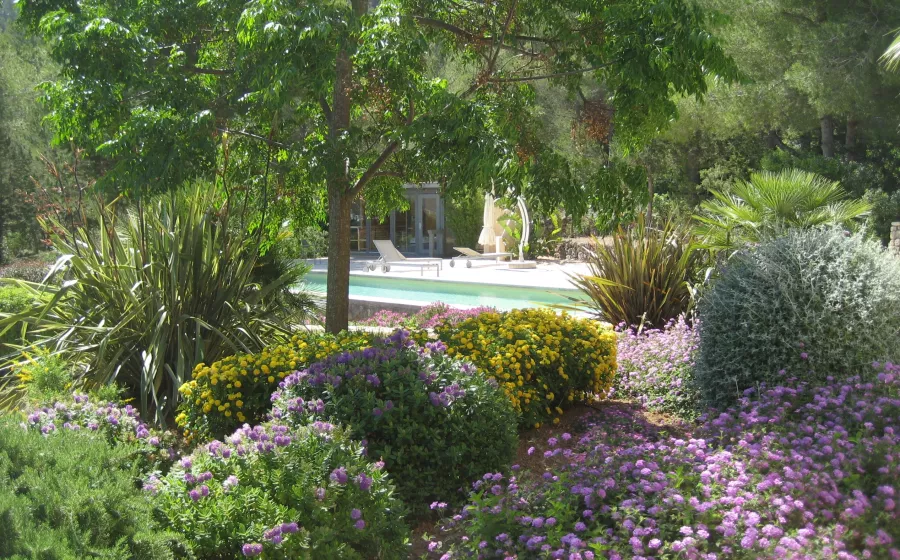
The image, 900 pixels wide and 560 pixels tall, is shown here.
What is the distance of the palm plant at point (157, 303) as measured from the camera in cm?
525

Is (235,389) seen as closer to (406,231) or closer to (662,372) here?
(662,372)

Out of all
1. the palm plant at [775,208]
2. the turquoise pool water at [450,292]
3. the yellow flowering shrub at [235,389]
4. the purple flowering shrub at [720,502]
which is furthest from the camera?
the turquoise pool water at [450,292]

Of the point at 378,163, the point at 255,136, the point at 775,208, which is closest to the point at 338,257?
the point at 378,163

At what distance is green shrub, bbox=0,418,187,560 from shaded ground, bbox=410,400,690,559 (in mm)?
2319

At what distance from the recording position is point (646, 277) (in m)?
7.42

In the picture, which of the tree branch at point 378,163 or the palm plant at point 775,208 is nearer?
the tree branch at point 378,163

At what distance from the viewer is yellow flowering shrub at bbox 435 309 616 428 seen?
191 inches

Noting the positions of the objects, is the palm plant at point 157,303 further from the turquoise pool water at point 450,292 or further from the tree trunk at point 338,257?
the turquoise pool water at point 450,292

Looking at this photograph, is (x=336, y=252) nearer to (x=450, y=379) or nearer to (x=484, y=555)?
(x=450, y=379)

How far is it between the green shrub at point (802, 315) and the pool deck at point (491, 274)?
9815 millimetres

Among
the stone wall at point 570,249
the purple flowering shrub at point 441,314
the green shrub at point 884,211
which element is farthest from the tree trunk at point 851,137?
the purple flowering shrub at point 441,314

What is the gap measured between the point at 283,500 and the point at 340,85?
377 cm

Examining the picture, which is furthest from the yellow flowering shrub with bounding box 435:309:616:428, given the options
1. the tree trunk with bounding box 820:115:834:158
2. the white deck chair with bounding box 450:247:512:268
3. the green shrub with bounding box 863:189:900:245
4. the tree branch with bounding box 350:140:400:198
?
the tree trunk with bounding box 820:115:834:158

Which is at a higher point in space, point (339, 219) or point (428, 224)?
point (428, 224)
